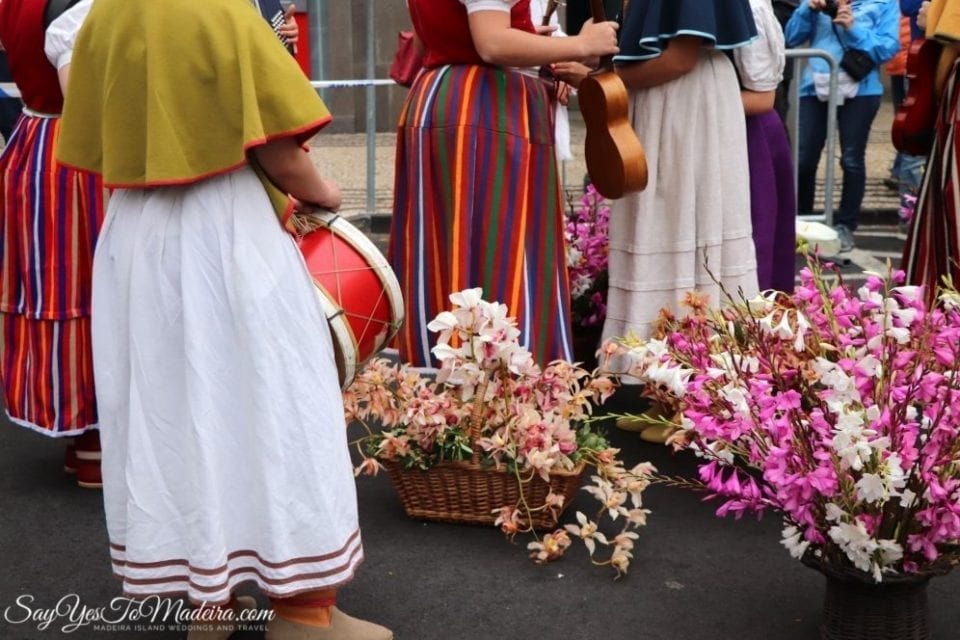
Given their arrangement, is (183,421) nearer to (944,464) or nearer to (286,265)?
(286,265)

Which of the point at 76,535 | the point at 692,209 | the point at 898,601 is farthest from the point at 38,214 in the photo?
the point at 898,601

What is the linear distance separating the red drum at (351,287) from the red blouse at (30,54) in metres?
1.46

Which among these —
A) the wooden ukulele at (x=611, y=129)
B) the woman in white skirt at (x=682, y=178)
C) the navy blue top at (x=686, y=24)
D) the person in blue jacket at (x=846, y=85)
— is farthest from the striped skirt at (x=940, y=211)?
the person in blue jacket at (x=846, y=85)

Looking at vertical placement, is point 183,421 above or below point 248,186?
below

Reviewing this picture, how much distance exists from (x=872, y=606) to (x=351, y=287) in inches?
55.1

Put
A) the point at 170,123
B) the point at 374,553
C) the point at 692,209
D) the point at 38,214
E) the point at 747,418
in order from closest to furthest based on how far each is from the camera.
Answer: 1. the point at 170,123
2. the point at 747,418
3. the point at 374,553
4. the point at 38,214
5. the point at 692,209

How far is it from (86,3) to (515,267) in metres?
1.52

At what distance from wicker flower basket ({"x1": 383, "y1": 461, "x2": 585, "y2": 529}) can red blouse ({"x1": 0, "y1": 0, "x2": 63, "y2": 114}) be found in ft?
5.13

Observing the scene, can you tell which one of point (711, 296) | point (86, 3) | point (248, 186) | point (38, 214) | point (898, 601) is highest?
point (86, 3)

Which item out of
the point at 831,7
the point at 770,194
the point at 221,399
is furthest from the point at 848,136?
the point at 221,399

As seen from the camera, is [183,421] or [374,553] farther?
[374,553]

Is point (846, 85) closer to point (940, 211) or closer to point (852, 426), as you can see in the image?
point (940, 211)

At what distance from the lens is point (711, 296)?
4703 millimetres

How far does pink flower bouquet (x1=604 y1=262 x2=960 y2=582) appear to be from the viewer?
288 centimetres
